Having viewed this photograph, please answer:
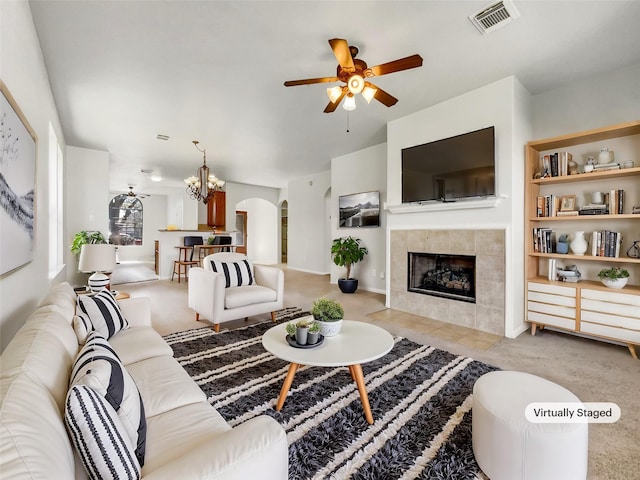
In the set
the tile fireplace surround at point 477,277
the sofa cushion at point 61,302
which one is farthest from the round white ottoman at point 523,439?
the sofa cushion at point 61,302

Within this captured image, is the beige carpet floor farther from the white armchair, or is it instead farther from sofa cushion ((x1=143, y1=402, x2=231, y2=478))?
sofa cushion ((x1=143, y1=402, x2=231, y2=478))

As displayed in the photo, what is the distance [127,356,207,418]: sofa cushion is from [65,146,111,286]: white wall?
4.79 meters

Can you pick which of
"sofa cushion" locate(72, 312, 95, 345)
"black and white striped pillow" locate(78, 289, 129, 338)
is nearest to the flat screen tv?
"black and white striped pillow" locate(78, 289, 129, 338)

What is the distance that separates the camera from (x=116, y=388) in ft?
3.10

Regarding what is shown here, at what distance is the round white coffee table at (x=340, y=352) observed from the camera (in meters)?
1.65

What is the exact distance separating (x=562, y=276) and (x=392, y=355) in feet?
6.95

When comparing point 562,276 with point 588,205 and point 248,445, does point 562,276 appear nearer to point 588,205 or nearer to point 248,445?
point 588,205

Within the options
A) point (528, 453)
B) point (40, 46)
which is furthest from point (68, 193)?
point (528, 453)

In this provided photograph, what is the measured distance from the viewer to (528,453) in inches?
47.5

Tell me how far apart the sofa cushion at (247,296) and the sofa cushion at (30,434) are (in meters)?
2.37

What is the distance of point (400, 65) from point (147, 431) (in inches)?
103

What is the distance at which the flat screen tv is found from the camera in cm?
322

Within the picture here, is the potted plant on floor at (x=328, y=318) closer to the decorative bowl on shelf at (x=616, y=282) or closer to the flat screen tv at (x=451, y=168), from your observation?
the flat screen tv at (x=451, y=168)

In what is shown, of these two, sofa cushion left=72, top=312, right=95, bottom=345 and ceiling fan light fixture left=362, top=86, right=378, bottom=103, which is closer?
sofa cushion left=72, top=312, right=95, bottom=345
